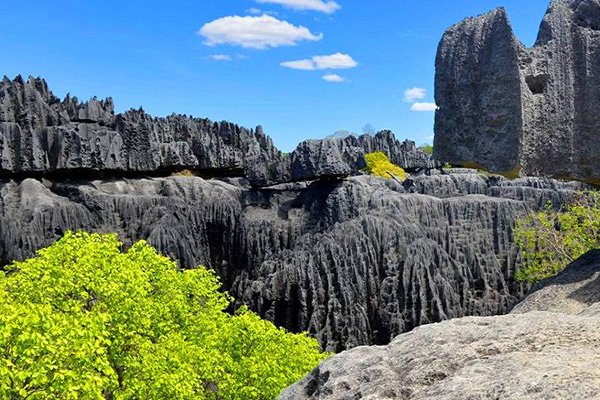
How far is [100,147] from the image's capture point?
57.0 meters

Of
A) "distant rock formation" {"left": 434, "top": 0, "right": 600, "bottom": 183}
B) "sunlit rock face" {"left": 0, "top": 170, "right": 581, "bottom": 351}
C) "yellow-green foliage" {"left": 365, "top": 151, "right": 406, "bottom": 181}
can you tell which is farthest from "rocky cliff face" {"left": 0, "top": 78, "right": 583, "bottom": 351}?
"distant rock formation" {"left": 434, "top": 0, "right": 600, "bottom": 183}

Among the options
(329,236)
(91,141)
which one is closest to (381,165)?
(329,236)

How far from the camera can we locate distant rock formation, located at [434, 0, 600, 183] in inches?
694

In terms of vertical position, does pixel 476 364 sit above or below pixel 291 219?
above

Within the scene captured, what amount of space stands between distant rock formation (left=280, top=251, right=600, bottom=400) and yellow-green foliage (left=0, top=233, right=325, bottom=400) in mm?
9416

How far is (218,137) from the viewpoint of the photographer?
77.8 metres

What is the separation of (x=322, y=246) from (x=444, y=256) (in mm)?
9362

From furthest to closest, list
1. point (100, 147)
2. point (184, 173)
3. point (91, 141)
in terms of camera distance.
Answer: point (184, 173) → point (100, 147) → point (91, 141)

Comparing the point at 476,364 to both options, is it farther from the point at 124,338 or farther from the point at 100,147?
the point at 100,147

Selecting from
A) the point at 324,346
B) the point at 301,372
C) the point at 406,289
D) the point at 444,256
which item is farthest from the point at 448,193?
the point at 301,372

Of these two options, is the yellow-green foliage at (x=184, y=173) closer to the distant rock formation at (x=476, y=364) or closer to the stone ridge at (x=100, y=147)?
the stone ridge at (x=100, y=147)

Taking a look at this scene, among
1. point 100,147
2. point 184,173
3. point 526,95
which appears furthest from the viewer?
point 184,173

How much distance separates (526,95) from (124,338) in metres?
Answer: 14.9

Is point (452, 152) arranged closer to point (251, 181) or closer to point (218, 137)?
point (251, 181)
